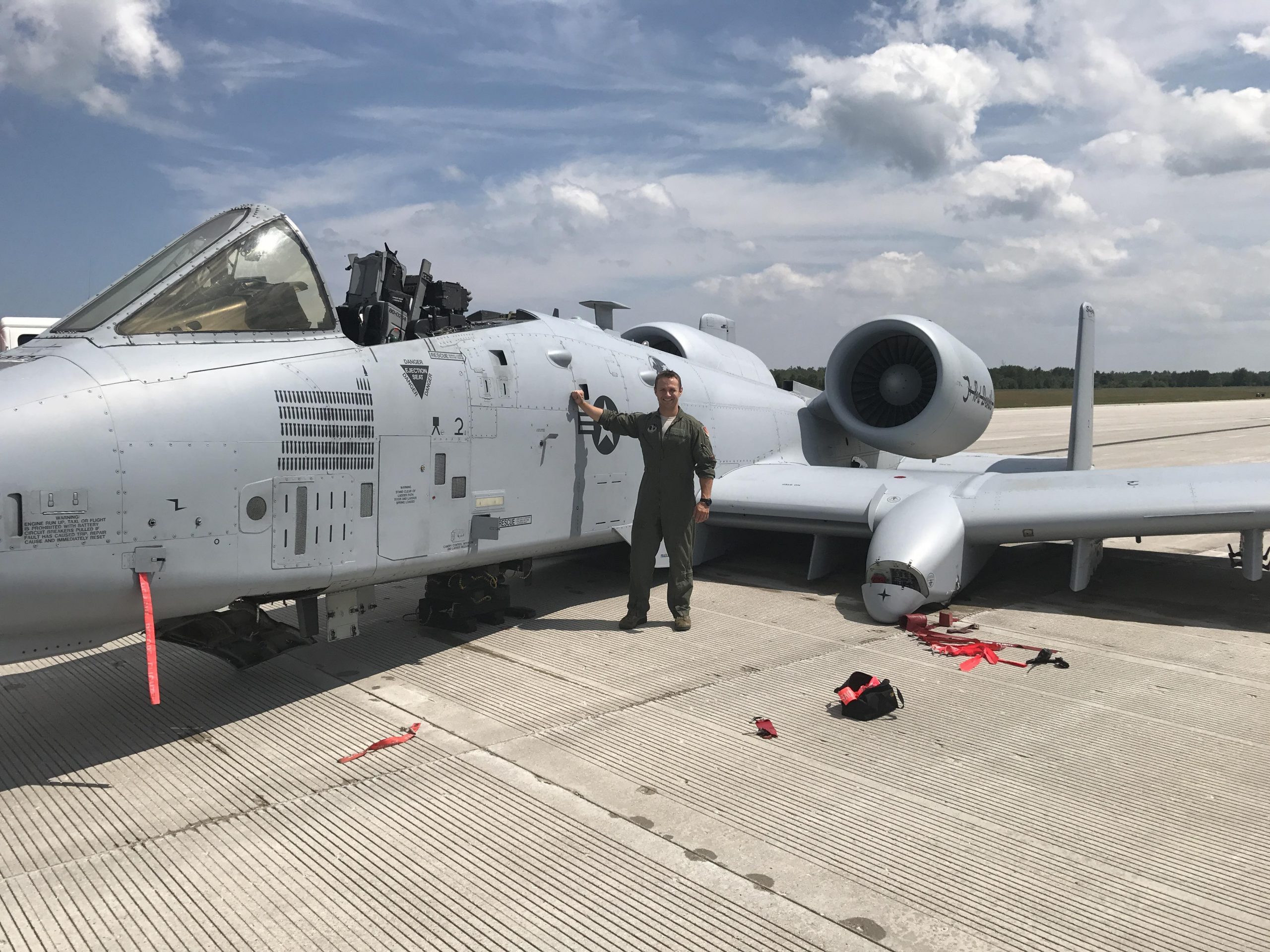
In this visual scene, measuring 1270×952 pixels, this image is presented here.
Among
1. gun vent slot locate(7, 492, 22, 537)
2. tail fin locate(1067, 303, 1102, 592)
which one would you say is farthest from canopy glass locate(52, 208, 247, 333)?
tail fin locate(1067, 303, 1102, 592)

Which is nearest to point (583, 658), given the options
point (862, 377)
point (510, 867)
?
point (510, 867)

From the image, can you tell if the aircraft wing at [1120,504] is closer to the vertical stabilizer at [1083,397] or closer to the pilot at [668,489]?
the vertical stabilizer at [1083,397]

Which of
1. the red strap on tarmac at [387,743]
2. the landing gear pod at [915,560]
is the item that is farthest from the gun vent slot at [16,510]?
the landing gear pod at [915,560]

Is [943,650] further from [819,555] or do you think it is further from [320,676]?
[320,676]

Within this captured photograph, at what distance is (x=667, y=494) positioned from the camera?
22.3 feet

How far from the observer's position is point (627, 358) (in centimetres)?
770

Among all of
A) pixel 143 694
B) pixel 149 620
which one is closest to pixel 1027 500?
pixel 149 620

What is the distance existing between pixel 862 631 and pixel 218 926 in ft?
16.6

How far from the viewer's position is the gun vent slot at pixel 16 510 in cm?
362

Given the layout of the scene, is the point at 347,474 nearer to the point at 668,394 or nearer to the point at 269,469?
the point at 269,469

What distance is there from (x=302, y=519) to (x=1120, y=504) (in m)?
6.28

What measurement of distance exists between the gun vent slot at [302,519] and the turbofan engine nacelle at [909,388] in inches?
278

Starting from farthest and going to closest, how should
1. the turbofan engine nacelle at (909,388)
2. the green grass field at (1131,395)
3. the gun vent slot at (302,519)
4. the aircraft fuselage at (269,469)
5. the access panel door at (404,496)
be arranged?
the green grass field at (1131,395)
the turbofan engine nacelle at (909,388)
the access panel door at (404,496)
the gun vent slot at (302,519)
the aircraft fuselage at (269,469)

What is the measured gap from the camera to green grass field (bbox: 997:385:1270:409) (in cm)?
7366
